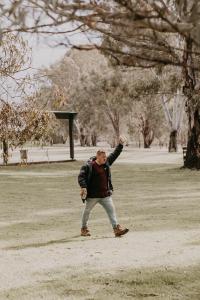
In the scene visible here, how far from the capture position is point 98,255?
840cm

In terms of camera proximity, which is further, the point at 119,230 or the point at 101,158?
the point at 119,230

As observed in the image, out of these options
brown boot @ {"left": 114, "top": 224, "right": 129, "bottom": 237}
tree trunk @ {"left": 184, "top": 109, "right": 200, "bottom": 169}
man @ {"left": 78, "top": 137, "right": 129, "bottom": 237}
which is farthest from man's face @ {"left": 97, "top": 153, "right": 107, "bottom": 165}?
tree trunk @ {"left": 184, "top": 109, "right": 200, "bottom": 169}

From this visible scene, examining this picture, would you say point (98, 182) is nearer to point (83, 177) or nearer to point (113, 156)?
point (83, 177)

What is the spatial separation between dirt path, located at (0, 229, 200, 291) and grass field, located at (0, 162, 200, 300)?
0.02 m

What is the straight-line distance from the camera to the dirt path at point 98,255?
7.53 meters

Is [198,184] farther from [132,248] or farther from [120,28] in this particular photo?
[120,28]

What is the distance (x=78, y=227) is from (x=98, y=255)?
3149 millimetres

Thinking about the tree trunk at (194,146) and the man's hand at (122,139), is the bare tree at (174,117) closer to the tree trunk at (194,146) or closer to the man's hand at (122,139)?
the tree trunk at (194,146)

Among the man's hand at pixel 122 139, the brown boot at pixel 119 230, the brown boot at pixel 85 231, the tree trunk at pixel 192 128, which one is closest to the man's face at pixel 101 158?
the man's hand at pixel 122 139

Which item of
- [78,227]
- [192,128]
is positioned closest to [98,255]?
[78,227]

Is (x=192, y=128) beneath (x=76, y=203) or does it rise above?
above

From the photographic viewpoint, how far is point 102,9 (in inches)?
158

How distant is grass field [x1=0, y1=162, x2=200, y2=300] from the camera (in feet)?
21.5

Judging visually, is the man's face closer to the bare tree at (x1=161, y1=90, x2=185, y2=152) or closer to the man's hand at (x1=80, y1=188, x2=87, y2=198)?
the man's hand at (x1=80, y1=188, x2=87, y2=198)
